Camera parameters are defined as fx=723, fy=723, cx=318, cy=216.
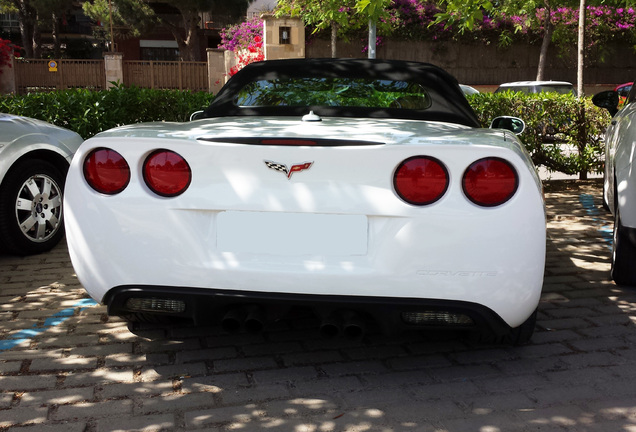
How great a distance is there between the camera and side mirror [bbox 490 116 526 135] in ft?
15.5

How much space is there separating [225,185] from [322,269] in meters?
0.55

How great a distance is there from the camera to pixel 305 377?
345 cm

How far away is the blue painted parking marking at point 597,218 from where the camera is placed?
6821 millimetres

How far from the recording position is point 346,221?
3.04 meters

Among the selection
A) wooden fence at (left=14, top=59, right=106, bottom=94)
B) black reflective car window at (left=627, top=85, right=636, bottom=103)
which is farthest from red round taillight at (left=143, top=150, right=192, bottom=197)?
wooden fence at (left=14, top=59, right=106, bottom=94)

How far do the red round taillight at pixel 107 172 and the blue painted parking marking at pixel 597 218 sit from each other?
4687 millimetres

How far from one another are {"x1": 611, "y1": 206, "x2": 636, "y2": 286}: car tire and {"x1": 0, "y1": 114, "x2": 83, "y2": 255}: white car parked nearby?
14.5 feet

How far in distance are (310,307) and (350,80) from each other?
6.68 feet

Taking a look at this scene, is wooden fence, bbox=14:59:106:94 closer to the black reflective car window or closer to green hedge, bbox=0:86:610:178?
green hedge, bbox=0:86:610:178

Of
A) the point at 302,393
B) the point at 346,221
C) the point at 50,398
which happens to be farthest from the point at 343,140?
the point at 50,398

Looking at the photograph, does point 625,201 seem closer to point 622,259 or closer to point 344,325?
point 622,259

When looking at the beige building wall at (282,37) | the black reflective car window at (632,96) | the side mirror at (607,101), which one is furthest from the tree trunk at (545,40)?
the black reflective car window at (632,96)

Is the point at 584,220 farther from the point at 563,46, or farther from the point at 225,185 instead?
the point at 563,46

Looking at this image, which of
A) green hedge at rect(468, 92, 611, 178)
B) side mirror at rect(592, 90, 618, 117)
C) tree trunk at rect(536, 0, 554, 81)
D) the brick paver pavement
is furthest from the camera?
tree trunk at rect(536, 0, 554, 81)
